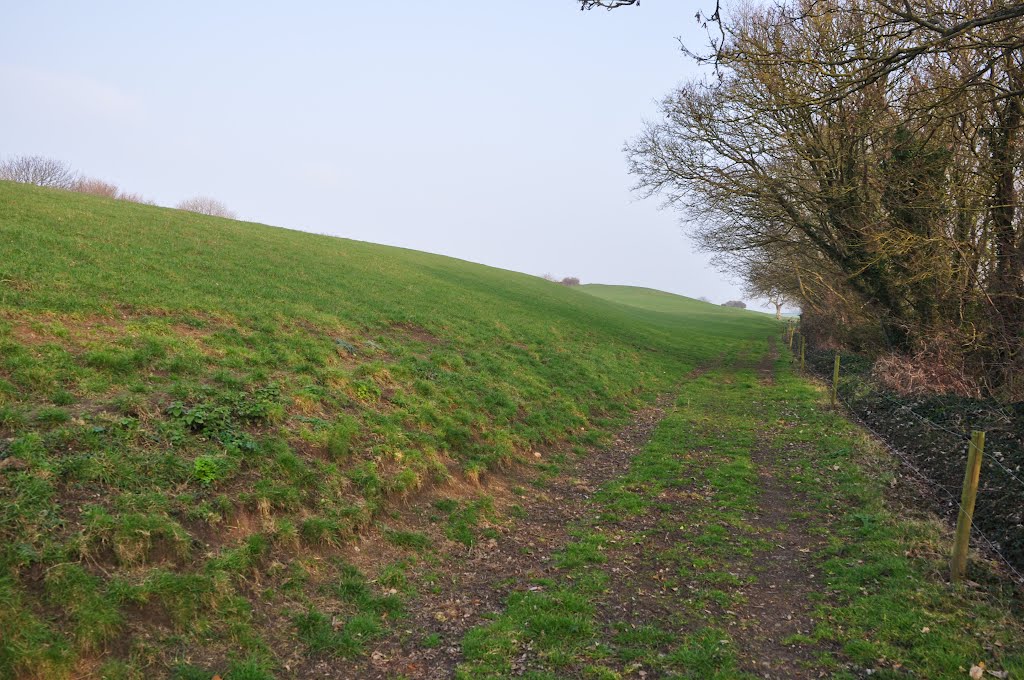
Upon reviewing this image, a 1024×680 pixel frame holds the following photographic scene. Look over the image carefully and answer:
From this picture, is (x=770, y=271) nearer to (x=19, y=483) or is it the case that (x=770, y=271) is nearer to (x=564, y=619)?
(x=564, y=619)

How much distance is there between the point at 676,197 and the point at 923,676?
924 inches

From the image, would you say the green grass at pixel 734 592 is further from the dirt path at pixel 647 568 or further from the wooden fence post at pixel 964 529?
the wooden fence post at pixel 964 529

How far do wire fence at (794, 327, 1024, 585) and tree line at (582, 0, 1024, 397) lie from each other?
10.0 ft

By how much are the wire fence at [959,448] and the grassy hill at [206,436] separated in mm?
6931

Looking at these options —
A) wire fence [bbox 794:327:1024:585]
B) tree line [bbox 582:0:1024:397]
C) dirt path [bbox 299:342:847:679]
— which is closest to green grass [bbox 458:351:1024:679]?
dirt path [bbox 299:342:847:679]

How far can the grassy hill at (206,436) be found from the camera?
5.54 meters

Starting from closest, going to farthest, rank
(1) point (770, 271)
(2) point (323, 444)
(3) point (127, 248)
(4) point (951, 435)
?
(2) point (323, 444) → (4) point (951, 435) → (3) point (127, 248) → (1) point (770, 271)

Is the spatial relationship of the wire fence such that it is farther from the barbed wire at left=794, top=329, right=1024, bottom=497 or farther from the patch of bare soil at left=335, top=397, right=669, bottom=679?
the patch of bare soil at left=335, top=397, right=669, bottom=679

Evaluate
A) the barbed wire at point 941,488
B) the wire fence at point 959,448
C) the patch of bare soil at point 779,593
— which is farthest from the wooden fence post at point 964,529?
the patch of bare soil at point 779,593

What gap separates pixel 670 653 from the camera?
6.11 meters

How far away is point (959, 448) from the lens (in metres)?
11.0

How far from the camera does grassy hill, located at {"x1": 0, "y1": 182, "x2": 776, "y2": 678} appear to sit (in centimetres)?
554

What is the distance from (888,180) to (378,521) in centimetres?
1895

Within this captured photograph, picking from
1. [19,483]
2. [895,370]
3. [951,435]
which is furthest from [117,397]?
[895,370]
